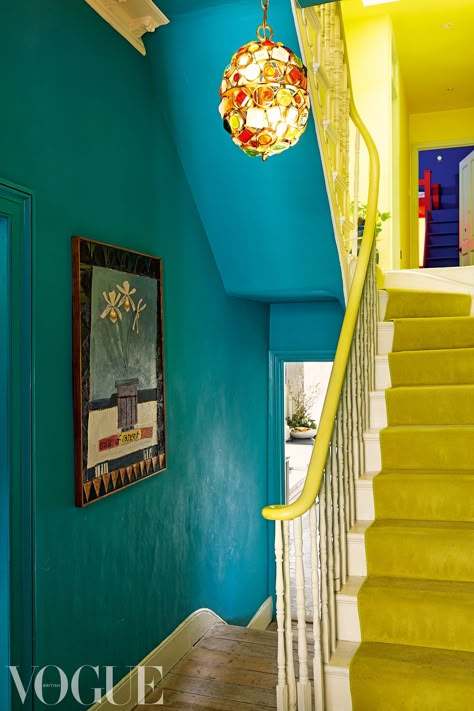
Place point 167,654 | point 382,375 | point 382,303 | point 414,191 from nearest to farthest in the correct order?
point 167,654 < point 382,375 < point 382,303 < point 414,191

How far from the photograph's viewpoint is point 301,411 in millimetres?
9031

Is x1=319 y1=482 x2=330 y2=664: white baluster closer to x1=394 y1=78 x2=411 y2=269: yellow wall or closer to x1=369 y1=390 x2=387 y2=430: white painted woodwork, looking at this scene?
x1=369 y1=390 x2=387 y2=430: white painted woodwork

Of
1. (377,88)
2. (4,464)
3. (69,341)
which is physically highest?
(377,88)

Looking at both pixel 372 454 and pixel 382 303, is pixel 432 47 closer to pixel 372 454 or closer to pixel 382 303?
pixel 382 303

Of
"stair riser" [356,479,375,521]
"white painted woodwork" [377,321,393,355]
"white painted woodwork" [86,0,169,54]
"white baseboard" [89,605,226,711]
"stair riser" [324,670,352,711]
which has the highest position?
"white painted woodwork" [86,0,169,54]

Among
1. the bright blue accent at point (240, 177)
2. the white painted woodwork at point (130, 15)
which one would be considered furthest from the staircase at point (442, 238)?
the white painted woodwork at point (130, 15)

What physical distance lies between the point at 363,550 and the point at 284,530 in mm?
694

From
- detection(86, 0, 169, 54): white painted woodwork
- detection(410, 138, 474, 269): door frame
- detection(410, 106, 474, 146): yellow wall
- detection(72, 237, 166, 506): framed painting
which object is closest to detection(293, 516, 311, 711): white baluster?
detection(72, 237, 166, 506): framed painting

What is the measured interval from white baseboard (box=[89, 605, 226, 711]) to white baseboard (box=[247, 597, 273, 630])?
3.12 feet

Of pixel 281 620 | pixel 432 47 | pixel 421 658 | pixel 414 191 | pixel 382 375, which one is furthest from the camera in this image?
pixel 414 191

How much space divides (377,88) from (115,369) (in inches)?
165

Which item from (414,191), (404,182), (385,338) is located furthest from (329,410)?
(414,191)

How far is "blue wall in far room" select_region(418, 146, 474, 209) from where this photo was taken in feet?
29.1

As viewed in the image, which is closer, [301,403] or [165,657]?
[165,657]
